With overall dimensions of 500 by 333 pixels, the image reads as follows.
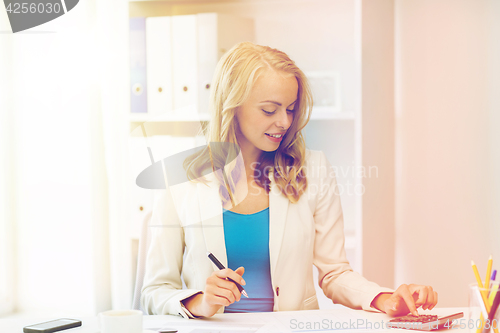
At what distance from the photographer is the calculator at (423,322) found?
0.88 metres

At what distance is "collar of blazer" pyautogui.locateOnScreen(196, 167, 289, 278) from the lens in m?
1.26

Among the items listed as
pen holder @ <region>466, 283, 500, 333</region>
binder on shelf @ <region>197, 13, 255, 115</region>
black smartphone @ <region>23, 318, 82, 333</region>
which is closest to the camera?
pen holder @ <region>466, 283, 500, 333</region>

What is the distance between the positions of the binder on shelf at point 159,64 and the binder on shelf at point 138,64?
2 cm

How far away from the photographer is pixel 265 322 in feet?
3.07

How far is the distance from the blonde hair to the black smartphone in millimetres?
565

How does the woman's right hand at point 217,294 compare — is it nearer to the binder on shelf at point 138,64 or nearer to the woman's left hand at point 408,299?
the woman's left hand at point 408,299

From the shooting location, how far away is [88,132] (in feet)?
5.30

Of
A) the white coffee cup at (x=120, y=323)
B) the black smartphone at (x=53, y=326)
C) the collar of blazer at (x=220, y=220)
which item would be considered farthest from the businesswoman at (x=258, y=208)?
the white coffee cup at (x=120, y=323)

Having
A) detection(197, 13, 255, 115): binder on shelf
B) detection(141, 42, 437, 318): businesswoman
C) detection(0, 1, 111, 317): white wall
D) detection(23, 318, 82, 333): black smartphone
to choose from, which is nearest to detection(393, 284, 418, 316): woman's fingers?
detection(141, 42, 437, 318): businesswoman

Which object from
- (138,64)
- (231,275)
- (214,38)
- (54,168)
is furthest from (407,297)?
(54,168)

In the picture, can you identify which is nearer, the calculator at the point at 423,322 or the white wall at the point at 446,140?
the calculator at the point at 423,322

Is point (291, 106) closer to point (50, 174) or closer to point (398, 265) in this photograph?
point (398, 265)

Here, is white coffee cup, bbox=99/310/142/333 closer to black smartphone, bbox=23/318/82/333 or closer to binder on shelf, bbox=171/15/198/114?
black smartphone, bbox=23/318/82/333

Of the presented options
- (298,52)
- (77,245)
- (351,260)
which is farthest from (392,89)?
(77,245)
